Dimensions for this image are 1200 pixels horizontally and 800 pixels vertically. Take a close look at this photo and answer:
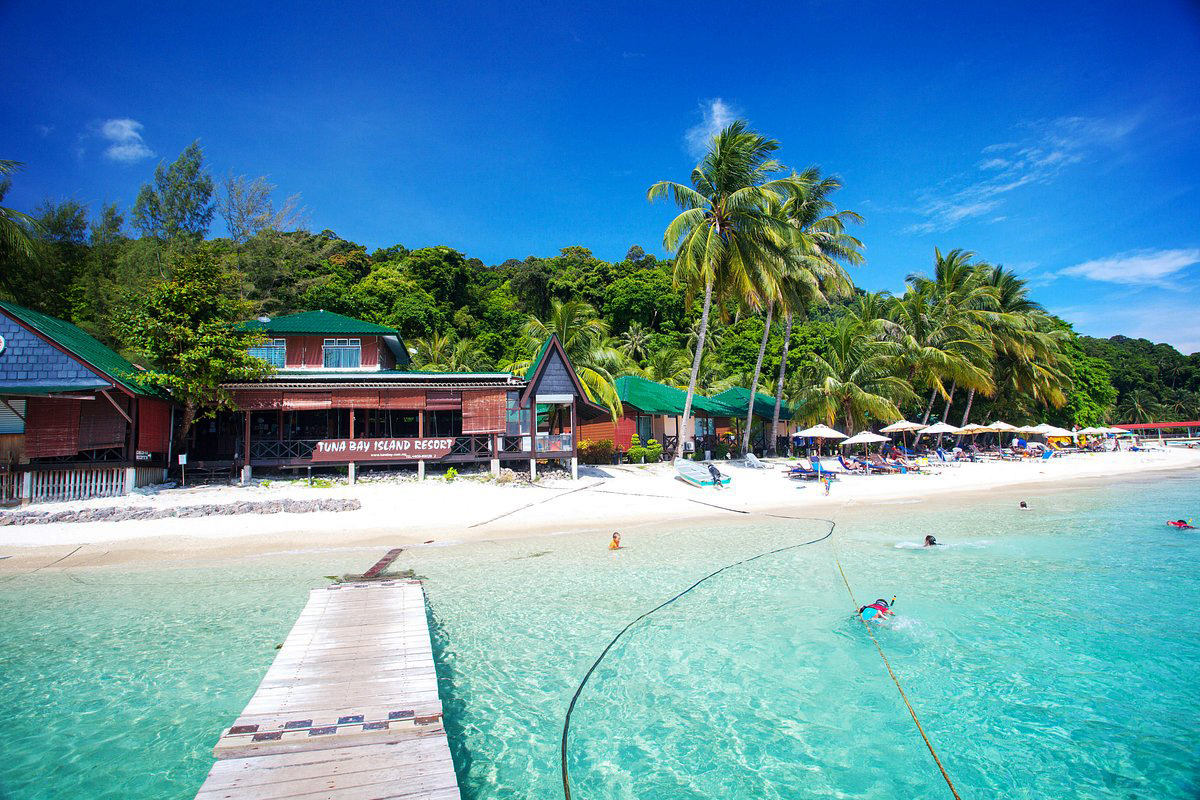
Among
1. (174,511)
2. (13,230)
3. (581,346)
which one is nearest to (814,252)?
(581,346)

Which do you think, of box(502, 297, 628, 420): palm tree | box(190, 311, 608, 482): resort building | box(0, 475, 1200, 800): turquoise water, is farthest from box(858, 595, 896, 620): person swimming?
box(502, 297, 628, 420): palm tree

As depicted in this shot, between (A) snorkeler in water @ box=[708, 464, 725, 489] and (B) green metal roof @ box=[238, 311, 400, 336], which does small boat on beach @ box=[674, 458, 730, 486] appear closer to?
(A) snorkeler in water @ box=[708, 464, 725, 489]

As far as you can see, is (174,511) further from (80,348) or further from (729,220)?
(729,220)

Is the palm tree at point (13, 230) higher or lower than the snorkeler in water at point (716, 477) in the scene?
higher

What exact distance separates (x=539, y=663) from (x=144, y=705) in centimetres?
422

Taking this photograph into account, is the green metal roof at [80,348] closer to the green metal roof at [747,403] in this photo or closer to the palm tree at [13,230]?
the palm tree at [13,230]

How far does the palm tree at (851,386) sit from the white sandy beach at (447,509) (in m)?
5.46

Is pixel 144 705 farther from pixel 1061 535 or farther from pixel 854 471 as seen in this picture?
pixel 854 471

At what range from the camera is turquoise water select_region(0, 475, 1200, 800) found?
5023mm

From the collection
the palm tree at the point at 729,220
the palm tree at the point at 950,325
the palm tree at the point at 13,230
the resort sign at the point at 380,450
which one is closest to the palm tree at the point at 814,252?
the palm tree at the point at 729,220

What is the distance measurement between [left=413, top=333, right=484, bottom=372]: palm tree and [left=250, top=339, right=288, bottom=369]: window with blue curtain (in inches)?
377

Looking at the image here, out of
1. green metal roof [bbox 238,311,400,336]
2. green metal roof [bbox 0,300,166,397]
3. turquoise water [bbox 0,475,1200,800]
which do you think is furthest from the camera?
green metal roof [bbox 238,311,400,336]

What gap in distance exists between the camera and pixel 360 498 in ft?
56.7

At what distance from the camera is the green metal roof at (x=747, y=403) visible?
34.4 meters
